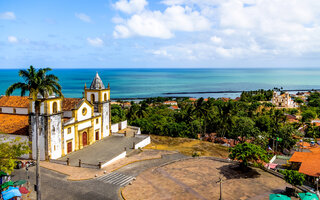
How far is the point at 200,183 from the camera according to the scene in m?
24.9

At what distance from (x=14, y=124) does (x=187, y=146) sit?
85.6 ft

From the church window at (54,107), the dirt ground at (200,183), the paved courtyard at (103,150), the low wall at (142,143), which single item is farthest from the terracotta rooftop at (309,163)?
the church window at (54,107)

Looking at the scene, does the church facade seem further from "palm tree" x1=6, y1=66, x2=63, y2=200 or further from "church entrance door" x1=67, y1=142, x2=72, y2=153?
"palm tree" x1=6, y1=66, x2=63, y2=200

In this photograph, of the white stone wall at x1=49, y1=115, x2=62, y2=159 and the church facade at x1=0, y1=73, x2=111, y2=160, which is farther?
the white stone wall at x1=49, y1=115, x2=62, y2=159

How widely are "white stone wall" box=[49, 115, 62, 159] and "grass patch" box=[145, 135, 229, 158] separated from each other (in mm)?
13640

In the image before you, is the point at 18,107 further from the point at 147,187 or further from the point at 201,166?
the point at 201,166

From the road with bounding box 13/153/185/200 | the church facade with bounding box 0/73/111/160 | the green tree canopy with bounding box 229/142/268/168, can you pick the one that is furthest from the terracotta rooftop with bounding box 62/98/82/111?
the green tree canopy with bounding box 229/142/268/168

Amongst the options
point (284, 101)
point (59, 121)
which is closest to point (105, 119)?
point (59, 121)

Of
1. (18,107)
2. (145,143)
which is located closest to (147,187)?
(145,143)

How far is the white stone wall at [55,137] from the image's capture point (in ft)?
99.3

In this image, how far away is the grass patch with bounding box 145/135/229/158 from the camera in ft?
124

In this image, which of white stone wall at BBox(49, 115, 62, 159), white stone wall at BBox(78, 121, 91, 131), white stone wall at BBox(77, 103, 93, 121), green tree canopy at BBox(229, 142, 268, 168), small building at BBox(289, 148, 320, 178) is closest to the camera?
green tree canopy at BBox(229, 142, 268, 168)

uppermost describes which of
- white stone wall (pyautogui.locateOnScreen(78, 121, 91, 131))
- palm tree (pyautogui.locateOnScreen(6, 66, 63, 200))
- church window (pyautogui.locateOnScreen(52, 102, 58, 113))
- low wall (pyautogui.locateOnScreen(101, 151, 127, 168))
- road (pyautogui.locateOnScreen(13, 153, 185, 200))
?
palm tree (pyautogui.locateOnScreen(6, 66, 63, 200))

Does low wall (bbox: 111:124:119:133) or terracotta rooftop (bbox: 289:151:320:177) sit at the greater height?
low wall (bbox: 111:124:119:133)
